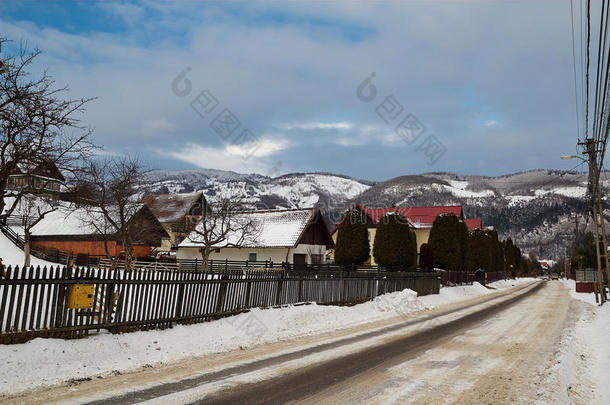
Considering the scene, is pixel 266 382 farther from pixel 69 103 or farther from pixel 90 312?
pixel 69 103

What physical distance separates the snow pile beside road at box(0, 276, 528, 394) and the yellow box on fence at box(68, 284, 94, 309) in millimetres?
Result: 723

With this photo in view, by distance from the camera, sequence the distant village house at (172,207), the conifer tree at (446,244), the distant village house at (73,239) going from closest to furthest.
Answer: the conifer tree at (446,244), the distant village house at (73,239), the distant village house at (172,207)

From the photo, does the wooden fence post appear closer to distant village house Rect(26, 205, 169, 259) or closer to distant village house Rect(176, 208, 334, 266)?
distant village house Rect(176, 208, 334, 266)

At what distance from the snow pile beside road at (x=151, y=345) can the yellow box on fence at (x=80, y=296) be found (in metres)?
0.72

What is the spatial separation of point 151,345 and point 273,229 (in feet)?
131

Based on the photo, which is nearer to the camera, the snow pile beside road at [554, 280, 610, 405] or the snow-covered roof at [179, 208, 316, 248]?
the snow pile beside road at [554, 280, 610, 405]

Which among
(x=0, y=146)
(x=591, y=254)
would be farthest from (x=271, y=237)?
(x=591, y=254)

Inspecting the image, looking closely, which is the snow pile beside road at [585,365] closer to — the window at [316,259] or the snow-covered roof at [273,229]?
the snow-covered roof at [273,229]

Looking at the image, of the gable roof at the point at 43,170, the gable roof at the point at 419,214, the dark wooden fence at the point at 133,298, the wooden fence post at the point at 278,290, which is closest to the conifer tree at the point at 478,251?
the gable roof at the point at 419,214

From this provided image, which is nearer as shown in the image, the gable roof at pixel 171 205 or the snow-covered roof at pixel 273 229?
the snow-covered roof at pixel 273 229

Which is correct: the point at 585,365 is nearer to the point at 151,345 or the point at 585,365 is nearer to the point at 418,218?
the point at 151,345

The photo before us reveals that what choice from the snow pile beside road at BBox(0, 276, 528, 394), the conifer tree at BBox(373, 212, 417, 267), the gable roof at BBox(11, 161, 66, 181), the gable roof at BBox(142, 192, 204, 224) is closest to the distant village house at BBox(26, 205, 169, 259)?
the gable roof at BBox(142, 192, 204, 224)

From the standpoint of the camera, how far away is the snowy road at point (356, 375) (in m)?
6.81

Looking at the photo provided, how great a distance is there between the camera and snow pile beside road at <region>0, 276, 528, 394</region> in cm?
763
